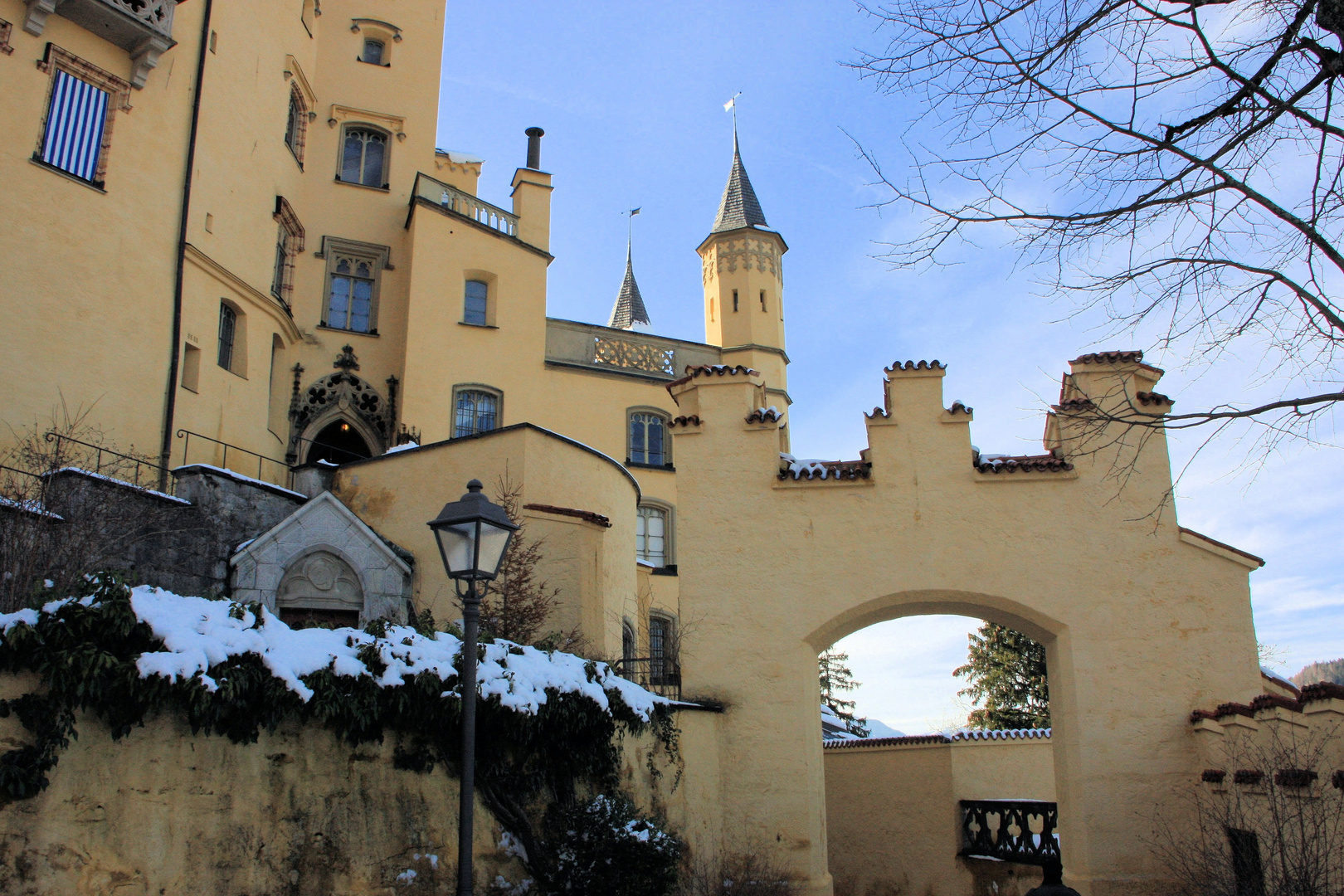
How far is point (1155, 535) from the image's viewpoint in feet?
40.6

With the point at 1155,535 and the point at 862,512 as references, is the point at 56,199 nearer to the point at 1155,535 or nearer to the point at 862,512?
the point at 862,512

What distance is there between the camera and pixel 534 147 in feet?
84.4

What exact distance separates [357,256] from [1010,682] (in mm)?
21279

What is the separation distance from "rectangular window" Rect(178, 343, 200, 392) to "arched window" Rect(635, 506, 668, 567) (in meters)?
10.6

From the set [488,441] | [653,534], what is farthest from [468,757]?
[653,534]

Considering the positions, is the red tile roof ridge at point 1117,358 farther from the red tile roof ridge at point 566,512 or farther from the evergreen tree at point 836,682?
the evergreen tree at point 836,682

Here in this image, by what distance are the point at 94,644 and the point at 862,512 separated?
8.77m

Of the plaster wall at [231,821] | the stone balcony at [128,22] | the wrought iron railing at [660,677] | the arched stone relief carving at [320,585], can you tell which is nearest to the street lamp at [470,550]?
the plaster wall at [231,821]

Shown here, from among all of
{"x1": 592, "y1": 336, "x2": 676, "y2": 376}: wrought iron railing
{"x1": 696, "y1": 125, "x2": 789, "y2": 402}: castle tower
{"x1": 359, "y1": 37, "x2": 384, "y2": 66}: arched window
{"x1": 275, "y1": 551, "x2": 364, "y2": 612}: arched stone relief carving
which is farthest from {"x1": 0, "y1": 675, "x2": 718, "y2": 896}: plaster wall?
{"x1": 359, "y1": 37, "x2": 384, "y2": 66}: arched window

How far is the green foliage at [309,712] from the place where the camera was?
5.93 m

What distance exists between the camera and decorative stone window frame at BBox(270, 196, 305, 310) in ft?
70.5

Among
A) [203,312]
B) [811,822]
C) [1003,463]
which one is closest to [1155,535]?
[1003,463]

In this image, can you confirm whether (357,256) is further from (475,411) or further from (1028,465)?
(1028,465)

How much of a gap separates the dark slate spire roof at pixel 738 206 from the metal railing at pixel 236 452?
13345mm
